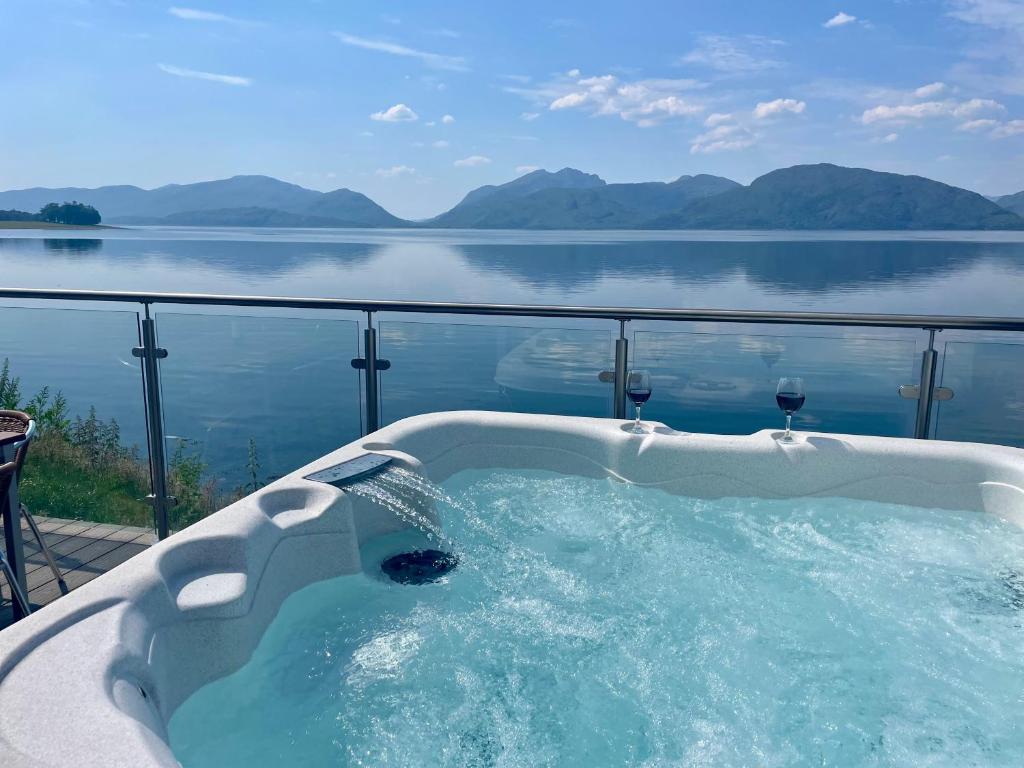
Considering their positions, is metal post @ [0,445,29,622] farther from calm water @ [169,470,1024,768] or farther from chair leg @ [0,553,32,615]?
calm water @ [169,470,1024,768]

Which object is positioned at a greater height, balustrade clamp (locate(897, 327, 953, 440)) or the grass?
balustrade clamp (locate(897, 327, 953, 440))

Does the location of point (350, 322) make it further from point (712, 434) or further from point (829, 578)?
point (829, 578)

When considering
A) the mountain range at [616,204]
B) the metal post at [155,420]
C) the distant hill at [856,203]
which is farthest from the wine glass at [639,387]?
the mountain range at [616,204]

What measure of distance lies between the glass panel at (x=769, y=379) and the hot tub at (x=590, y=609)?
11.0 inches

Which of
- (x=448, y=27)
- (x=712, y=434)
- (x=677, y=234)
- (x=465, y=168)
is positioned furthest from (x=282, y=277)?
(x=712, y=434)

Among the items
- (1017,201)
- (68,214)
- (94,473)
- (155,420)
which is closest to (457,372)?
(155,420)

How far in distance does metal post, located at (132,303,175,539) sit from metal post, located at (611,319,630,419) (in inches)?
74.4

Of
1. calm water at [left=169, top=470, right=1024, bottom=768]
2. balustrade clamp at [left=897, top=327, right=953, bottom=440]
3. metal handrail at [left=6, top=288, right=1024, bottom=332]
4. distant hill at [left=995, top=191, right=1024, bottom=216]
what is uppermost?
distant hill at [left=995, top=191, right=1024, bottom=216]

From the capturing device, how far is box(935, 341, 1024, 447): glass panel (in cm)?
290

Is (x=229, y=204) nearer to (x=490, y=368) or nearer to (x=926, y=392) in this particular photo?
(x=490, y=368)

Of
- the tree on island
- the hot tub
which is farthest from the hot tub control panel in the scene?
the tree on island

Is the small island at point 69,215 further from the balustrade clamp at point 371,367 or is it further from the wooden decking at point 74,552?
the balustrade clamp at point 371,367

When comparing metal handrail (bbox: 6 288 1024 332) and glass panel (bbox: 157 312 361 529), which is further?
glass panel (bbox: 157 312 361 529)

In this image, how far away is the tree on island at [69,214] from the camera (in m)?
18.8
